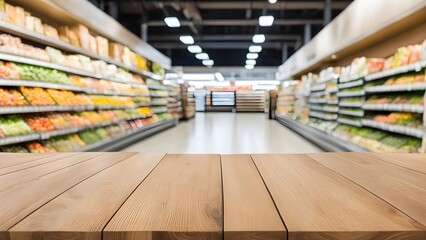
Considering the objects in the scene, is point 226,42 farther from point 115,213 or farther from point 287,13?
point 115,213

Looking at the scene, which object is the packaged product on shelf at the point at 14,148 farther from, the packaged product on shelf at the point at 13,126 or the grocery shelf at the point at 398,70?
the grocery shelf at the point at 398,70

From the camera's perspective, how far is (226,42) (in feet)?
50.3

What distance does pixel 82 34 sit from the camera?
4457mm

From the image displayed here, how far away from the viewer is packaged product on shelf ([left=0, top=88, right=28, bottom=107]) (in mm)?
2893

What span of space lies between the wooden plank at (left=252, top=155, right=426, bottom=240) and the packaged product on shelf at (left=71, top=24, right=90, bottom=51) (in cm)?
429

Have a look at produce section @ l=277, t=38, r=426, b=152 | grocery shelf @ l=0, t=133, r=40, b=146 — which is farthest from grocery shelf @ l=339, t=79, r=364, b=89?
grocery shelf @ l=0, t=133, r=40, b=146

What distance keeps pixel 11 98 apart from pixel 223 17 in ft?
31.4

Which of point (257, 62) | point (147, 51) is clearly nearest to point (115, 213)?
point (147, 51)

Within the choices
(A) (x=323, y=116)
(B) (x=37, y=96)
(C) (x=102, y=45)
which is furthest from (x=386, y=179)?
(A) (x=323, y=116)

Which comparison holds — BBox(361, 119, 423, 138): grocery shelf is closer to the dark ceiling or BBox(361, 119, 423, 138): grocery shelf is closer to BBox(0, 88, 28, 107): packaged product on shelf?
BBox(0, 88, 28, 107): packaged product on shelf

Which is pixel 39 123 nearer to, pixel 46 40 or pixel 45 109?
pixel 45 109

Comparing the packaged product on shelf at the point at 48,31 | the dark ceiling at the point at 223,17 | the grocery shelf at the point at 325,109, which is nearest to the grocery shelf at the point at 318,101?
the grocery shelf at the point at 325,109

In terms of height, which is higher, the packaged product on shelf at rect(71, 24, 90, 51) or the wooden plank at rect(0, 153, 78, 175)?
the packaged product on shelf at rect(71, 24, 90, 51)

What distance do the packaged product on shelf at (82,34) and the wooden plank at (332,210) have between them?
14.1 feet
